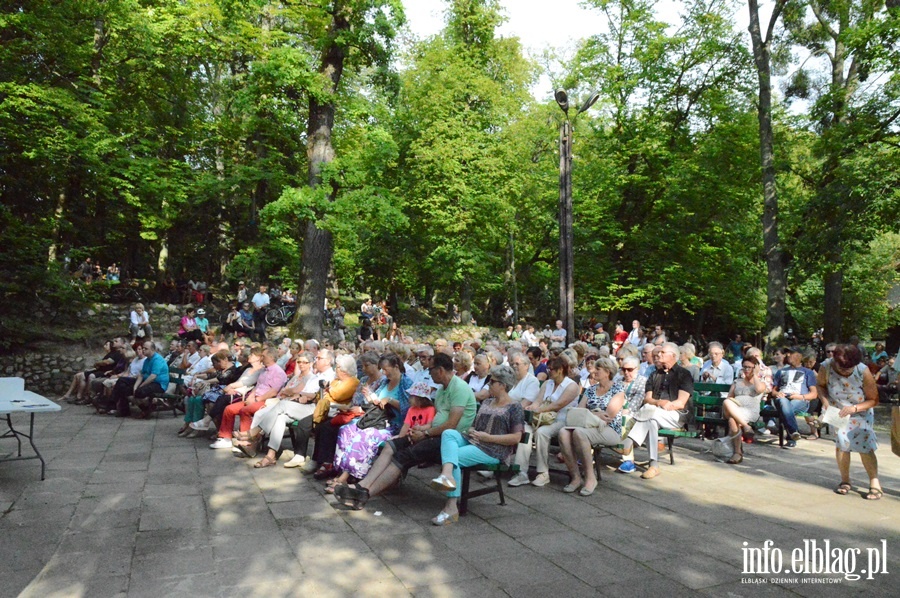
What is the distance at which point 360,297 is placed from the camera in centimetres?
3531

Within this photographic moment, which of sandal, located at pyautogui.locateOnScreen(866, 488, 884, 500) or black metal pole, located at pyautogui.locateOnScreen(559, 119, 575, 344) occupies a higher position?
black metal pole, located at pyautogui.locateOnScreen(559, 119, 575, 344)

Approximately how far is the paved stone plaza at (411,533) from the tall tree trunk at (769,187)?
10219 millimetres

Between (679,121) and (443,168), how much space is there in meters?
8.79

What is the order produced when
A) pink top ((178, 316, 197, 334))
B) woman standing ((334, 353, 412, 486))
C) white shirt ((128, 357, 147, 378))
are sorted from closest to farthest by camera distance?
woman standing ((334, 353, 412, 486))
white shirt ((128, 357, 147, 378))
pink top ((178, 316, 197, 334))

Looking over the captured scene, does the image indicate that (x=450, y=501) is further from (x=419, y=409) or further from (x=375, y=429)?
(x=375, y=429)

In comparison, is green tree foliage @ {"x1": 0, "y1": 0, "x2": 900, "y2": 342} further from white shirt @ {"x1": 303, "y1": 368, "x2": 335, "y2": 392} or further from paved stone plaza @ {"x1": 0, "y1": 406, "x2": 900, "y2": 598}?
paved stone plaza @ {"x1": 0, "y1": 406, "x2": 900, "y2": 598}

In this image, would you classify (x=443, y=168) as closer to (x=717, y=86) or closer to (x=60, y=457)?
(x=717, y=86)

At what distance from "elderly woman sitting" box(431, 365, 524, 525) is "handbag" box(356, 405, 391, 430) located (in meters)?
0.88

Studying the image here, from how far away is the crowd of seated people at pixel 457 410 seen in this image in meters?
5.54

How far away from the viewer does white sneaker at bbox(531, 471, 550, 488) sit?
20.6ft

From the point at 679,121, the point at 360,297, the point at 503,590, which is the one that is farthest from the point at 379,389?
the point at 360,297

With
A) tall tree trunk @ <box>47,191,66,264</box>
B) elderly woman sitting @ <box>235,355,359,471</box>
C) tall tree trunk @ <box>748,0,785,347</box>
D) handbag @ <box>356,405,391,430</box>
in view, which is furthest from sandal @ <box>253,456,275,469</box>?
tall tree trunk @ <box>748,0,785,347</box>

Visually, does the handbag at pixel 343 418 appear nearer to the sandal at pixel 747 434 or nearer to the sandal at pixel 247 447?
the sandal at pixel 247 447

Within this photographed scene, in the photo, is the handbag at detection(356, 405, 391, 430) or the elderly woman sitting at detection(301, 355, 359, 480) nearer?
the handbag at detection(356, 405, 391, 430)
